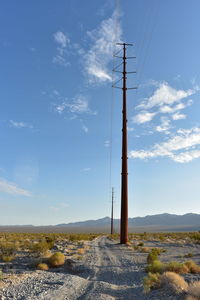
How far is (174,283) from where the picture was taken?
1068cm

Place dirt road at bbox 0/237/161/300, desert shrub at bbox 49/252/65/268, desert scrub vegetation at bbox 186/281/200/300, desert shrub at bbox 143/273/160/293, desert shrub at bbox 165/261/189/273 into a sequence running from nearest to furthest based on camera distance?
desert scrub vegetation at bbox 186/281/200/300 → dirt road at bbox 0/237/161/300 → desert shrub at bbox 143/273/160/293 → desert shrub at bbox 165/261/189/273 → desert shrub at bbox 49/252/65/268

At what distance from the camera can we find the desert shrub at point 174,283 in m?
10.2

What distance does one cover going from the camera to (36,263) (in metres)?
18.2

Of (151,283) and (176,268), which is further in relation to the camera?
(176,268)

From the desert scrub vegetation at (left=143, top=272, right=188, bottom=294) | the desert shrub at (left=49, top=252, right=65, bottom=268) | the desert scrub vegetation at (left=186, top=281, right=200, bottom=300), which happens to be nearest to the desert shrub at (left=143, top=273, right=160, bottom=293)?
the desert scrub vegetation at (left=143, top=272, right=188, bottom=294)

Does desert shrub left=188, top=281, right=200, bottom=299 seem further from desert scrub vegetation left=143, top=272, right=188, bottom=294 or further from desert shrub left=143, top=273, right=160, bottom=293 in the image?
desert shrub left=143, top=273, right=160, bottom=293

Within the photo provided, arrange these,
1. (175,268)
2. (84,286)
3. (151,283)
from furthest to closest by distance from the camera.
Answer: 1. (175,268)
2. (84,286)
3. (151,283)

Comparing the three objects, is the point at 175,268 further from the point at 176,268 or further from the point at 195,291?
the point at 195,291

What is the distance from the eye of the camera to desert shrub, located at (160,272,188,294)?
402 inches

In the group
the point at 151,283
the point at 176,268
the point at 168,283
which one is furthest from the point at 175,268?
the point at 168,283

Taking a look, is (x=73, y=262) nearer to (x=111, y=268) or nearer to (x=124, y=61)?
(x=111, y=268)

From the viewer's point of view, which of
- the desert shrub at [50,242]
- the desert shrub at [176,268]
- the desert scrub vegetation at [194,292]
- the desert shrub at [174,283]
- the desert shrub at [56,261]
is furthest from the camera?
the desert shrub at [50,242]

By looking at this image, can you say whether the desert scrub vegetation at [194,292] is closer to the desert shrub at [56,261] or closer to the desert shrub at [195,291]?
the desert shrub at [195,291]

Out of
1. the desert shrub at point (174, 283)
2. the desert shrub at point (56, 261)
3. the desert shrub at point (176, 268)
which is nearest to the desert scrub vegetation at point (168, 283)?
the desert shrub at point (174, 283)
